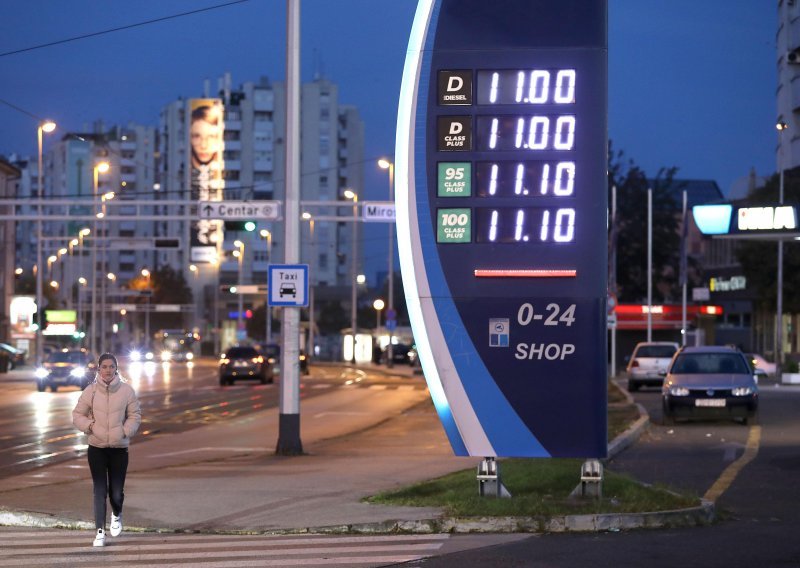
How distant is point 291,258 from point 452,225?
27.3 feet

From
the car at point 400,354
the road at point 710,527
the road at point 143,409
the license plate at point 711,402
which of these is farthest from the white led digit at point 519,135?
the car at point 400,354

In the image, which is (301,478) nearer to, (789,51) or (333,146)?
(789,51)

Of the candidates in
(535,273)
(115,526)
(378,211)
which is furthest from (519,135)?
(378,211)

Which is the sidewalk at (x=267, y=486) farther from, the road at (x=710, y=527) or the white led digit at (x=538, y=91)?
the white led digit at (x=538, y=91)

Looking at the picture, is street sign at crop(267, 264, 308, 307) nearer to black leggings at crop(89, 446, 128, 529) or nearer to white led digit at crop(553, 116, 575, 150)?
white led digit at crop(553, 116, 575, 150)

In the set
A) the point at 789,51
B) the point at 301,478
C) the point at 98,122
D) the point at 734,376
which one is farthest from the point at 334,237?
the point at 301,478

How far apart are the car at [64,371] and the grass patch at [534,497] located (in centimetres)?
3570

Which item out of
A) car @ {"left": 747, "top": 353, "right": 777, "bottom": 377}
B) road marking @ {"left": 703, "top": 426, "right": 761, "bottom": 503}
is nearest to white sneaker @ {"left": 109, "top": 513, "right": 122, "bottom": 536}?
road marking @ {"left": 703, "top": 426, "right": 761, "bottom": 503}

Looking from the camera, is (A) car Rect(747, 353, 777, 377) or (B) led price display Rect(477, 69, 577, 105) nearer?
(B) led price display Rect(477, 69, 577, 105)

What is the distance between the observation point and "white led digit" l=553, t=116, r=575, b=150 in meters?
13.9

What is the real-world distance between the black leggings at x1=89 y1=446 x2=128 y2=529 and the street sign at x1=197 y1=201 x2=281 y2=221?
14.2m

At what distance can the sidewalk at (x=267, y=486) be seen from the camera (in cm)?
1292

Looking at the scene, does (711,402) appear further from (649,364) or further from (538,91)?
(649,364)

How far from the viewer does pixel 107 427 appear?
12.1 metres
